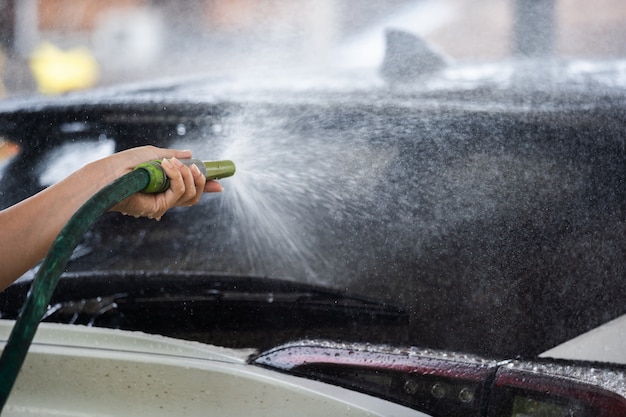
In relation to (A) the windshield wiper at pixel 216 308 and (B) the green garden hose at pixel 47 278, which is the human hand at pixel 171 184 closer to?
(B) the green garden hose at pixel 47 278

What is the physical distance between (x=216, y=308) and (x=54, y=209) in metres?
0.34

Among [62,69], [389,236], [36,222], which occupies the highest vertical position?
[62,69]

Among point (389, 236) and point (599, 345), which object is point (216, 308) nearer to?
point (389, 236)

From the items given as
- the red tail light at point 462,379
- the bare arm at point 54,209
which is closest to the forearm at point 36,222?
the bare arm at point 54,209

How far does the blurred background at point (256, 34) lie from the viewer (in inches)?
41.9

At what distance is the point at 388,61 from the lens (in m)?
1.14

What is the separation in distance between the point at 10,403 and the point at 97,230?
349 millimetres

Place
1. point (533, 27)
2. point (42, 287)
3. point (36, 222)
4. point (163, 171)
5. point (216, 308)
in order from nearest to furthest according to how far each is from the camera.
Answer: point (42, 287) → point (163, 171) → point (36, 222) → point (533, 27) → point (216, 308)

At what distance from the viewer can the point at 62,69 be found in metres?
1.28

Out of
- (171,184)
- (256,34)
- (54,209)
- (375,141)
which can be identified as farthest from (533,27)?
(54,209)

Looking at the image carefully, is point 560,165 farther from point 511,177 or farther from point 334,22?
point 334,22

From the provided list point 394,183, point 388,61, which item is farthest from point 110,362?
point 388,61

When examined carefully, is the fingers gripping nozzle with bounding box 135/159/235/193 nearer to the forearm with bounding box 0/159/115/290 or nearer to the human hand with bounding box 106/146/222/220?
the human hand with bounding box 106/146/222/220

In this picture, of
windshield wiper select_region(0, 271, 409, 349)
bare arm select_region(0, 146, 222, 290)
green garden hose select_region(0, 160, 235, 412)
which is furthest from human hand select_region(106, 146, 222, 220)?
windshield wiper select_region(0, 271, 409, 349)
